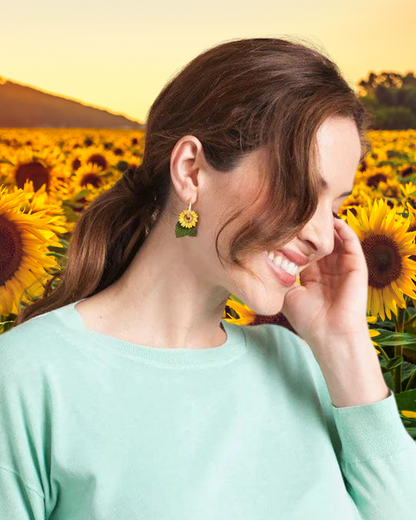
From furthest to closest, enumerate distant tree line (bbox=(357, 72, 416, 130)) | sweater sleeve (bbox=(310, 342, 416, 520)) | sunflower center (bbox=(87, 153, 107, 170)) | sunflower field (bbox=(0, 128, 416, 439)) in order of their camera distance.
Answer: distant tree line (bbox=(357, 72, 416, 130)), sunflower center (bbox=(87, 153, 107, 170)), sunflower field (bbox=(0, 128, 416, 439)), sweater sleeve (bbox=(310, 342, 416, 520))

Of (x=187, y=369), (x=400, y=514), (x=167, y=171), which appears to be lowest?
(x=400, y=514)

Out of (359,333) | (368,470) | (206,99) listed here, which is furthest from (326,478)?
(206,99)

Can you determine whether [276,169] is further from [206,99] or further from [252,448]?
[252,448]

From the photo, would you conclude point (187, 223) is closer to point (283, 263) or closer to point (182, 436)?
point (283, 263)

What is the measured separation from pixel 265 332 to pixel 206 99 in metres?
0.31

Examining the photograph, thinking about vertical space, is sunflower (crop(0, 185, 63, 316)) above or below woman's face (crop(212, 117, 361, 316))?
below

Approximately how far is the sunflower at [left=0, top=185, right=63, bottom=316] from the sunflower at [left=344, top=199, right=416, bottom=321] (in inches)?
20.0

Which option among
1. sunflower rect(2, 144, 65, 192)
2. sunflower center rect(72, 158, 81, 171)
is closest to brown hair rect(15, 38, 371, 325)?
sunflower rect(2, 144, 65, 192)

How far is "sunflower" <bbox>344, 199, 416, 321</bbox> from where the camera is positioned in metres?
1.66

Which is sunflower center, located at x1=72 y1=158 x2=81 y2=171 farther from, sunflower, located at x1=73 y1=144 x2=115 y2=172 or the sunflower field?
the sunflower field

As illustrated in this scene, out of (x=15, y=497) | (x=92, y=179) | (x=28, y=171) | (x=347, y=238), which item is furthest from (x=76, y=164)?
(x=15, y=497)

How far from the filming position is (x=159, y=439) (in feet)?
3.42

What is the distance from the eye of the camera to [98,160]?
342 centimetres

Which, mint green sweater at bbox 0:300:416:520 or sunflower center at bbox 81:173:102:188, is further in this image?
sunflower center at bbox 81:173:102:188
